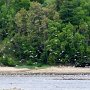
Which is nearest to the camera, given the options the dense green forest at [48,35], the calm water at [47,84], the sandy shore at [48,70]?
the calm water at [47,84]

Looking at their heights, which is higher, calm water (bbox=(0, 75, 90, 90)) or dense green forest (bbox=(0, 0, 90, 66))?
dense green forest (bbox=(0, 0, 90, 66))

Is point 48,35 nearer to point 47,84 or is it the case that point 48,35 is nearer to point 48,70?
point 48,70

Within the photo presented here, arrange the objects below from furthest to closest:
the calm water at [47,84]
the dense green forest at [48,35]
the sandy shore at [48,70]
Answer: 1. the dense green forest at [48,35]
2. the sandy shore at [48,70]
3. the calm water at [47,84]

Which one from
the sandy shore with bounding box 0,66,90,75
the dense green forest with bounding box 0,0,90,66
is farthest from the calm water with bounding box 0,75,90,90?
the dense green forest with bounding box 0,0,90,66

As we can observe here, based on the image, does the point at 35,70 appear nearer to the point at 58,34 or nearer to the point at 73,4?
the point at 58,34

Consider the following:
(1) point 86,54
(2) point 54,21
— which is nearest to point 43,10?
(2) point 54,21

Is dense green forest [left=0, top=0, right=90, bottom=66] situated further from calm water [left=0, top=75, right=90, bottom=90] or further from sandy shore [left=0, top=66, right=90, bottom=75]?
calm water [left=0, top=75, right=90, bottom=90]

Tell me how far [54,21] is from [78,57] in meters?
9.90

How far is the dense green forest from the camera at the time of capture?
3467 inches

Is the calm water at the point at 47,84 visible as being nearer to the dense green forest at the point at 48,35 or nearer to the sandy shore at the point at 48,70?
the sandy shore at the point at 48,70

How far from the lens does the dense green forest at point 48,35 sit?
88.1 metres

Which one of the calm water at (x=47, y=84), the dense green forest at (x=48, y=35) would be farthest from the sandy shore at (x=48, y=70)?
the calm water at (x=47, y=84)

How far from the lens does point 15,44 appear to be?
90875 mm

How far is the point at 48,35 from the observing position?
91750 millimetres
